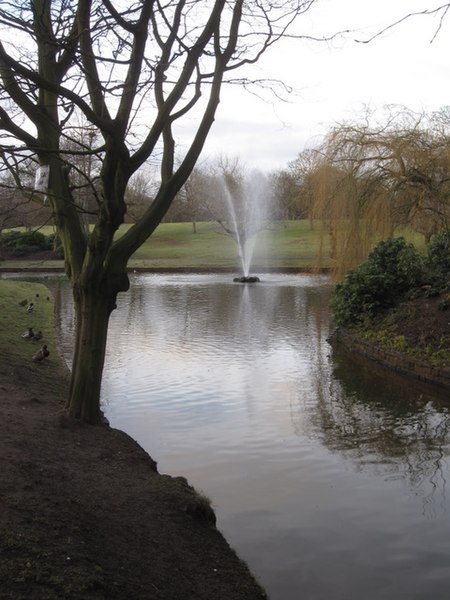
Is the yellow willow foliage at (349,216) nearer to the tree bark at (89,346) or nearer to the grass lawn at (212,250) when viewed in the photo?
the tree bark at (89,346)

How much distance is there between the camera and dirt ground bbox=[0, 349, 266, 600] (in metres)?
3.64

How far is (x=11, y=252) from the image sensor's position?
166ft

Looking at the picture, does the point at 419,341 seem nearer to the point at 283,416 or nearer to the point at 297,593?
the point at 283,416

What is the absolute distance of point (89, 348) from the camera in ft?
23.7

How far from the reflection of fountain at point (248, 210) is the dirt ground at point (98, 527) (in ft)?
138

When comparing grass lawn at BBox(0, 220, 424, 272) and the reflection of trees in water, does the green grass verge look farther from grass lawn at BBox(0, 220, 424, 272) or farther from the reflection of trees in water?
grass lawn at BBox(0, 220, 424, 272)

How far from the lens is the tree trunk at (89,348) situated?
715 centimetres

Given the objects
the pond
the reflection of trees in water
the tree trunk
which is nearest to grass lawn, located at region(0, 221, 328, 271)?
the pond

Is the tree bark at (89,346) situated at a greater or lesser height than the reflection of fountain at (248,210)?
lesser

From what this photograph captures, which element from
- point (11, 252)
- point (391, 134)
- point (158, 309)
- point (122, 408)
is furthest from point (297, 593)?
point (11, 252)

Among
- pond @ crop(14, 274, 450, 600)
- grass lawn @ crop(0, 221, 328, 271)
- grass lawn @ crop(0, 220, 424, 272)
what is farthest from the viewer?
grass lawn @ crop(0, 221, 328, 271)

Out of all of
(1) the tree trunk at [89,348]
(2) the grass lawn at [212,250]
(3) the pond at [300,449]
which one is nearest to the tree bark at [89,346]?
(1) the tree trunk at [89,348]

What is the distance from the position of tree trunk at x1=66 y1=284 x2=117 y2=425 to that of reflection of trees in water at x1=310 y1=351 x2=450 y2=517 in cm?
298

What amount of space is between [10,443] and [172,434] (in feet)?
9.29
